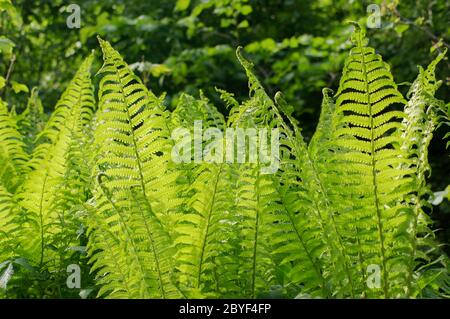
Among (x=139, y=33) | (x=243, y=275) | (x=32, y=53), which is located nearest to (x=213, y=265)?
(x=243, y=275)

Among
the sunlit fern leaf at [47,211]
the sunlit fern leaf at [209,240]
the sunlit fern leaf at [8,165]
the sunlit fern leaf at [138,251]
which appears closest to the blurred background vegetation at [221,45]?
the sunlit fern leaf at [8,165]

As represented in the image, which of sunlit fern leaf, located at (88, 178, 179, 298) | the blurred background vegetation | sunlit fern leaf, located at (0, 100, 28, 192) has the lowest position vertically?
sunlit fern leaf, located at (88, 178, 179, 298)

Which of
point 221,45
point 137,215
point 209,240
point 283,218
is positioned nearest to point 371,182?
point 283,218

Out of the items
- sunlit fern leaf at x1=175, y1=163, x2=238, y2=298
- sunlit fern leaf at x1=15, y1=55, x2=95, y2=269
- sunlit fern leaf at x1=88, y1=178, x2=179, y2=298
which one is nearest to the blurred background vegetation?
sunlit fern leaf at x1=15, y1=55, x2=95, y2=269

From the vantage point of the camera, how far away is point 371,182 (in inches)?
58.1

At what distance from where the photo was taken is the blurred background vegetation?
18.3 feet

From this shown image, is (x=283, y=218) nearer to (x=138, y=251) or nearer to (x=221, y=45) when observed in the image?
(x=138, y=251)

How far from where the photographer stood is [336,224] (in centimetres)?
148

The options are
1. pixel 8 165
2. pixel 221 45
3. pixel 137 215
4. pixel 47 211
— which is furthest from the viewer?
pixel 221 45

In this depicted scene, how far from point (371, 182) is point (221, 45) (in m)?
4.56

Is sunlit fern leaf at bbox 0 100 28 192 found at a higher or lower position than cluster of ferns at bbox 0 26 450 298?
higher

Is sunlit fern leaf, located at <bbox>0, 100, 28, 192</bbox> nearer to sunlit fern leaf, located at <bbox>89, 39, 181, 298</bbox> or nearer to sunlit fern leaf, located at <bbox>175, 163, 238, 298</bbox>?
sunlit fern leaf, located at <bbox>89, 39, 181, 298</bbox>

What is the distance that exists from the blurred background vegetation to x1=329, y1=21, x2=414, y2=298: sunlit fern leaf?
344cm

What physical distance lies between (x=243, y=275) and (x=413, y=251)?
368 mm
